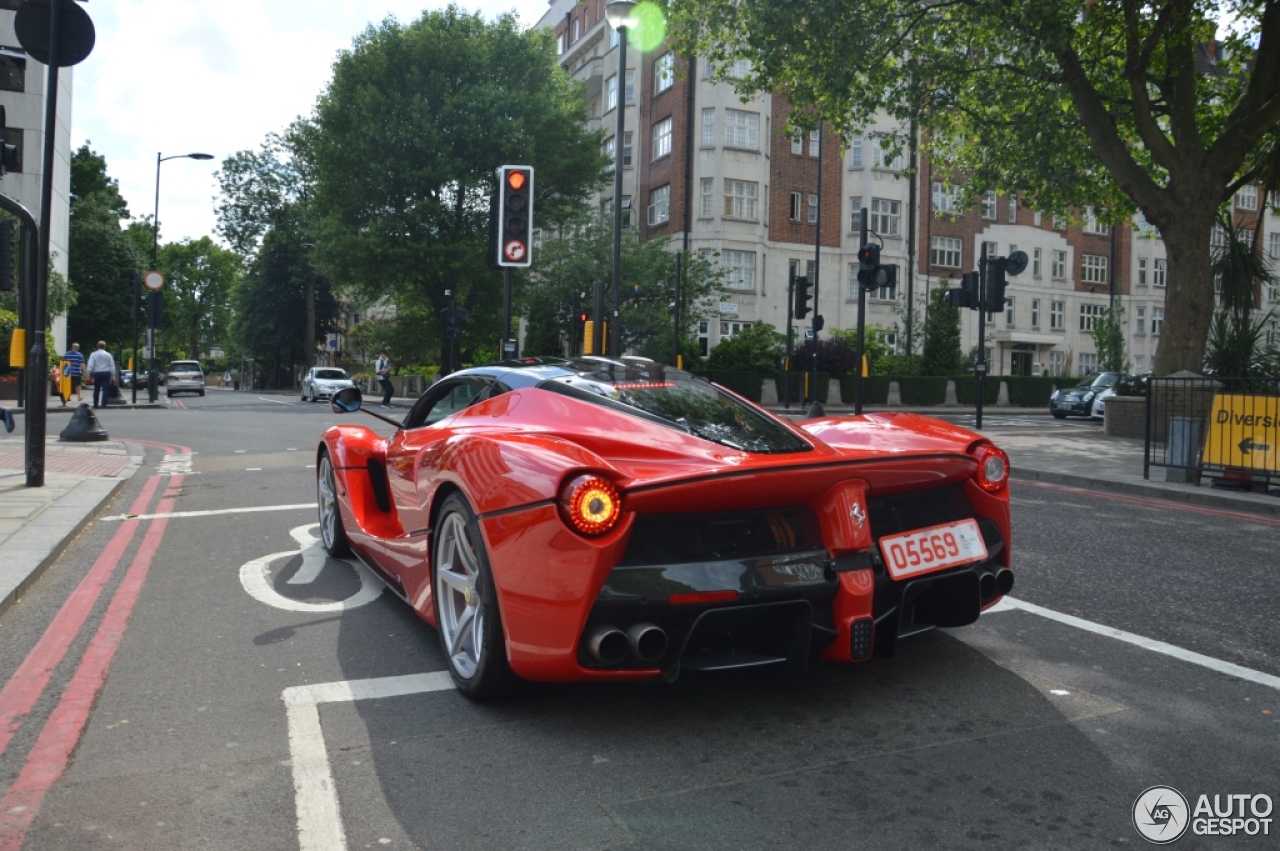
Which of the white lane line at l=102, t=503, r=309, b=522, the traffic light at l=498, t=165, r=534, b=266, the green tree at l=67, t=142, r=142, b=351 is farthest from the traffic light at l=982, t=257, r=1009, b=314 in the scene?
the green tree at l=67, t=142, r=142, b=351

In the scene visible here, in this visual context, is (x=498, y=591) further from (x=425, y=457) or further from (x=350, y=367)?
(x=350, y=367)

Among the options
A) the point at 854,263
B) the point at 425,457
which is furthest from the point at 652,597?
the point at 854,263

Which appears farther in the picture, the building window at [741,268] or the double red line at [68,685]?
the building window at [741,268]

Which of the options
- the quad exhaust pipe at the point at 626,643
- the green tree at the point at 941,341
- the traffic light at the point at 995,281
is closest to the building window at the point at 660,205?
the green tree at the point at 941,341

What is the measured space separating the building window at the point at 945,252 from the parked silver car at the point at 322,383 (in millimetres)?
26477

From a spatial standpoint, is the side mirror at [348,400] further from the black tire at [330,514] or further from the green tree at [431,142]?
the green tree at [431,142]

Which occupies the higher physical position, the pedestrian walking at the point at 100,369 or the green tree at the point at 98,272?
the green tree at the point at 98,272

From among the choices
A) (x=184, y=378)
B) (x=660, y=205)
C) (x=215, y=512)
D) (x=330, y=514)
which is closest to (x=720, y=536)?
(x=330, y=514)

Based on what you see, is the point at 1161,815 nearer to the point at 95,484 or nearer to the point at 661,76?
the point at 95,484

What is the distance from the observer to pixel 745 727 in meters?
3.40

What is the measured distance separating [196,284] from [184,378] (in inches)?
2229

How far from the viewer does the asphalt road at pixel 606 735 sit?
270 centimetres

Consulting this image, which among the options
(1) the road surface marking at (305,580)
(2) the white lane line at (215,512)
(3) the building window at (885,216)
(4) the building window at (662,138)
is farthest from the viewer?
(3) the building window at (885,216)

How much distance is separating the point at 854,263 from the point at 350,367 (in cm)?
4601
